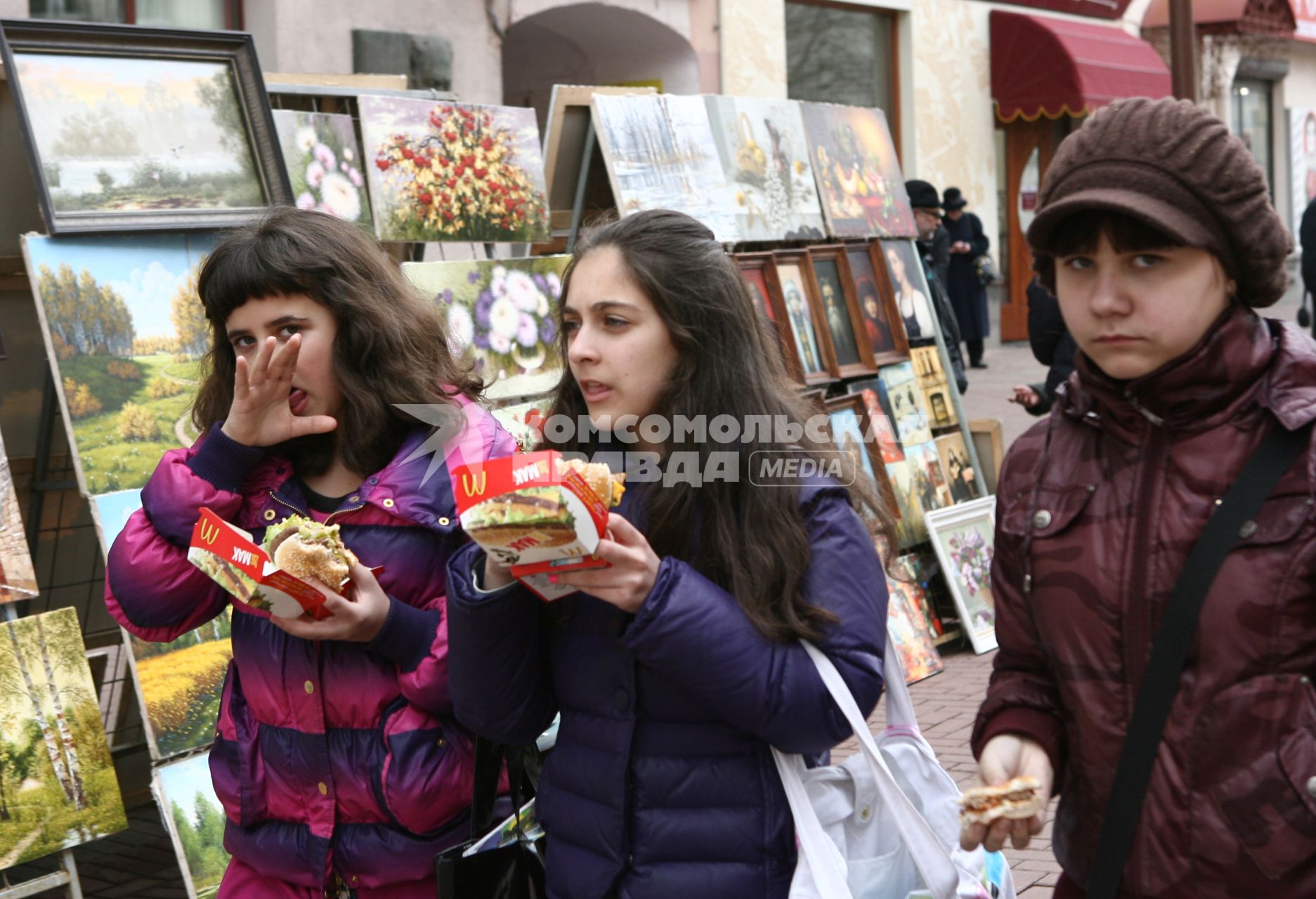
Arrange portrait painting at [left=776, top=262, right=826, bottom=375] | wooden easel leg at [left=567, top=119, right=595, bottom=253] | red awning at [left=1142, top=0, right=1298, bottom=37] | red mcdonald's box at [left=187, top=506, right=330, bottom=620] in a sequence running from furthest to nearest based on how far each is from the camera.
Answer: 1. red awning at [left=1142, top=0, right=1298, bottom=37]
2. portrait painting at [left=776, top=262, right=826, bottom=375]
3. wooden easel leg at [left=567, top=119, right=595, bottom=253]
4. red mcdonald's box at [left=187, top=506, right=330, bottom=620]

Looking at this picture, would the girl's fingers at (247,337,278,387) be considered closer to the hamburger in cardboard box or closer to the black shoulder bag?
the hamburger in cardboard box

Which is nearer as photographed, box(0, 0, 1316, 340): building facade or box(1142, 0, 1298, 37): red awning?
box(0, 0, 1316, 340): building facade

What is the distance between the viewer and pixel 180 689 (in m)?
4.00

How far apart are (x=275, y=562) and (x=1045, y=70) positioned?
15.6 m

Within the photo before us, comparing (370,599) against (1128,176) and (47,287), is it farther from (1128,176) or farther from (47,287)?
(47,287)

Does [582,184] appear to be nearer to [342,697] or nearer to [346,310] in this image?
[346,310]

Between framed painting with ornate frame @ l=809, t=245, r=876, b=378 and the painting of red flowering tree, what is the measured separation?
1704 millimetres

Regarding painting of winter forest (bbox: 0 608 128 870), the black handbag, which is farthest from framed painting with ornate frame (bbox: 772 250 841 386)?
the black handbag

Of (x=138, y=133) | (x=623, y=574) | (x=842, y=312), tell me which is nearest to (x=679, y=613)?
(x=623, y=574)

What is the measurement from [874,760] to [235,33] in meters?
3.39

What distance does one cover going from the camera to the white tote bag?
205 centimetres

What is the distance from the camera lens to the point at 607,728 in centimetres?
217

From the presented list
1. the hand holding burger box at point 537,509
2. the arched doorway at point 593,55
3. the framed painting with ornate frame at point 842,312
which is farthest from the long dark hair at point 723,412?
the arched doorway at point 593,55

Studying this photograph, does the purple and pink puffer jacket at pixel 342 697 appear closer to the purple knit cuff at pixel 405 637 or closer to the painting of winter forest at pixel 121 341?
the purple knit cuff at pixel 405 637
